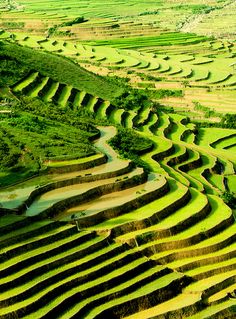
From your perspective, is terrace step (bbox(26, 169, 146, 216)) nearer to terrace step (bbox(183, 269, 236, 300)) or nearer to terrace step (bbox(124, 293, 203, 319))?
terrace step (bbox(124, 293, 203, 319))

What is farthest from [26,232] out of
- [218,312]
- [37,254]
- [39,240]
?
[218,312]

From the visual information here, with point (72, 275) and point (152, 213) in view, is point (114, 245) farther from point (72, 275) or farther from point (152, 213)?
point (152, 213)

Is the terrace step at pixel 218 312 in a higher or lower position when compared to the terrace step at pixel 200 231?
lower

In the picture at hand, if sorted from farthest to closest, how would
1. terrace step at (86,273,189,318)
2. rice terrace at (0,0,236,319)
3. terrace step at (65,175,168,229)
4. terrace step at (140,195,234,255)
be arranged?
terrace step at (65,175,168,229), terrace step at (140,195,234,255), rice terrace at (0,0,236,319), terrace step at (86,273,189,318)

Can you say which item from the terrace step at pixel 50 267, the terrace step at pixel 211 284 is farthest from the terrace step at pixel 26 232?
the terrace step at pixel 211 284

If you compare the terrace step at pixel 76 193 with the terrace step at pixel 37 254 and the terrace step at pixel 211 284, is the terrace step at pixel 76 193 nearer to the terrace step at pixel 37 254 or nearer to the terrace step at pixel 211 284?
the terrace step at pixel 37 254

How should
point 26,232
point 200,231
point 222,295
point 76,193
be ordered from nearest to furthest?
point 222,295 → point 26,232 → point 200,231 → point 76,193

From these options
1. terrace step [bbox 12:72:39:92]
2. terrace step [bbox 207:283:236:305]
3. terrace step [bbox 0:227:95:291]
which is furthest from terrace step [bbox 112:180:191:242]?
terrace step [bbox 12:72:39:92]

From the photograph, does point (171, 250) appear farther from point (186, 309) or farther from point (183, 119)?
point (183, 119)

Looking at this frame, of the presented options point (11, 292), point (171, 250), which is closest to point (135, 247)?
point (171, 250)
